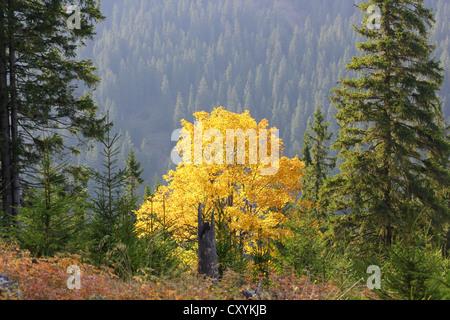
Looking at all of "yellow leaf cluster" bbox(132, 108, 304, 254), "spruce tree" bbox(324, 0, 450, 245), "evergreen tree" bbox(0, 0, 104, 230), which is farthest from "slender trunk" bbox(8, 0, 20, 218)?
"spruce tree" bbox(324, 0, 450, 245)

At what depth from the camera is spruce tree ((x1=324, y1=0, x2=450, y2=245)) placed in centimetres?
1352

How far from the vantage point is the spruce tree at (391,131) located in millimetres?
13516

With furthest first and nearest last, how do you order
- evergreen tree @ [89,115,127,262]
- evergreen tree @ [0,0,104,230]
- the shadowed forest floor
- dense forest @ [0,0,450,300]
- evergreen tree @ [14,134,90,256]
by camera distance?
evergreen tree @ [0,0,104,230] → dense forest @ [0,0,450,300] → evergreen tree @ [89,115,127,262] → evergreen tree @ [14,134,90,256] → the shadowed forest floor

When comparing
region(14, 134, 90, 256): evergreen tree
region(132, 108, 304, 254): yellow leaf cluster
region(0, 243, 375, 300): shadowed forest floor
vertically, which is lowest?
region(0, 243, 375, 300): shadowed forest floor

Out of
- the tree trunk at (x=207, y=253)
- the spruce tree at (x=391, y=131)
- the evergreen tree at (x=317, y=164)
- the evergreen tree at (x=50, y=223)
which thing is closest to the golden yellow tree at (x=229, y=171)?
the spruce tree at (x=391, y=131)

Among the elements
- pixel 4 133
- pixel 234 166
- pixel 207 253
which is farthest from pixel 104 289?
pixel 234 166

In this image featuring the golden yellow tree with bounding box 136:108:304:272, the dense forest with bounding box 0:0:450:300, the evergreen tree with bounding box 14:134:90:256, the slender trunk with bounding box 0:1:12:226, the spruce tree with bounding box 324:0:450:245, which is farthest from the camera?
the golden yellow tree with bounding box 136:108:304:272

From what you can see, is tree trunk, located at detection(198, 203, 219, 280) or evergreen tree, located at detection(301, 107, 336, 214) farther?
evergreen tree, located at detection(301, 107, 336, 214)

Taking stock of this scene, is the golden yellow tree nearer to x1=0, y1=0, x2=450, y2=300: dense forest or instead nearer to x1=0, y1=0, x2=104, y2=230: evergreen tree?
x1=0, y1=0, x2=450, y2=300: dense forest

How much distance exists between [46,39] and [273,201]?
38.3ft

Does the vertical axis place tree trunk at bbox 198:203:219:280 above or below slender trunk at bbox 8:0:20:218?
below

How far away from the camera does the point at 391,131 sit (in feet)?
44.9
